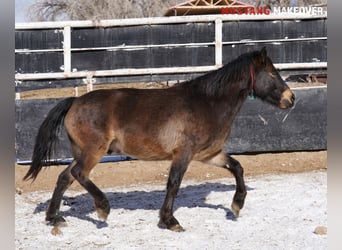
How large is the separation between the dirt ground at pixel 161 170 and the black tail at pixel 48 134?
188 centimetres

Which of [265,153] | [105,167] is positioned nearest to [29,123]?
→ [105,167]

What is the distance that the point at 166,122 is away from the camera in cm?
504

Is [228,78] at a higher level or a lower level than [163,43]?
lower

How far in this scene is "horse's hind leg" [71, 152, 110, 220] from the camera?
479 cm

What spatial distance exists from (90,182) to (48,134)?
0.81m

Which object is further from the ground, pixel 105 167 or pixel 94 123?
pixel 94 123

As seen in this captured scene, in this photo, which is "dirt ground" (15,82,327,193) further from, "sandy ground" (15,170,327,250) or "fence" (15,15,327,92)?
"fence" (15,15,327,92)

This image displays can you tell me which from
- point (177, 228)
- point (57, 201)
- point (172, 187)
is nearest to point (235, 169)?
point (172, 187)

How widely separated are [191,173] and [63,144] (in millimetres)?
2113

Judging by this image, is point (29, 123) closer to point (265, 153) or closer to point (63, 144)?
point (63, 144)

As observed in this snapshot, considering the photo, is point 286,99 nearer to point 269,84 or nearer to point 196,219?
point 269,84

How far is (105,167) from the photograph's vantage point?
8.04m

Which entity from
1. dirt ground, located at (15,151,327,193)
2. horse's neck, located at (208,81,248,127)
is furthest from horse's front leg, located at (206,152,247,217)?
dirt ground, located at (15,151,327,193)

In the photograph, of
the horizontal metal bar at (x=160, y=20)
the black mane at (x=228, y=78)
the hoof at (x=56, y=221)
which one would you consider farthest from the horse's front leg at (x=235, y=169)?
the horizontal metal bar at (x=160, y=20)
